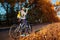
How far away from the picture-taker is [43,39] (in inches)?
237

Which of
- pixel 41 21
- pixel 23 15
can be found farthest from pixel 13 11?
pixel 23 15

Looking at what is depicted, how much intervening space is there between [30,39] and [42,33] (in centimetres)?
36

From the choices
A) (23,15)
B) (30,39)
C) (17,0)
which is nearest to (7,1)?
(17,0)

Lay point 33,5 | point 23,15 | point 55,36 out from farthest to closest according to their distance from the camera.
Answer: point 33,5 < point 23,15 < point 55,36

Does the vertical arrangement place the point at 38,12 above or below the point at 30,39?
below

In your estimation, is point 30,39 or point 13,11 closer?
point 30,39

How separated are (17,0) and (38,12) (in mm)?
2360

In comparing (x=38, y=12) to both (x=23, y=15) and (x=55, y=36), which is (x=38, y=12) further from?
(x=55, y=36)

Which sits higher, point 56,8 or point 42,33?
point 42,33

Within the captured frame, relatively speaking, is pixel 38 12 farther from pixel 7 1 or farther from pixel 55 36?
pixel 55 36

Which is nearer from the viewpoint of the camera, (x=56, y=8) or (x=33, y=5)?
(x=56, y=8)

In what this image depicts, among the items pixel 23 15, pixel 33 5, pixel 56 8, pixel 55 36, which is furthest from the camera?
pixel 33 5

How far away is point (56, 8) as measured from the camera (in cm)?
2002

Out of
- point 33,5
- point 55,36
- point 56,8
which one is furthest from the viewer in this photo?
point 33,5
